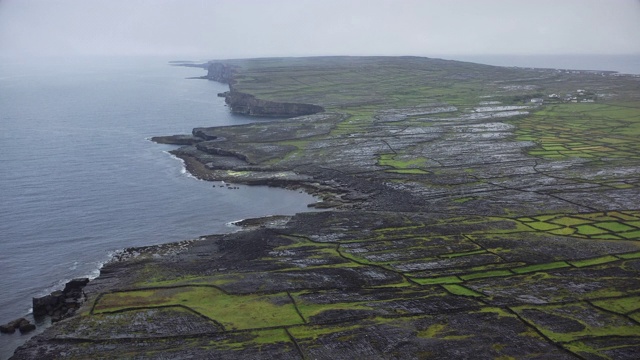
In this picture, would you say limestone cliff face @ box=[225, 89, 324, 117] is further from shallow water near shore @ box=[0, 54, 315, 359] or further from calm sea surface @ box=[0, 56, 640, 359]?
shallow water near shore @ box=[0, 54, 315, 359]

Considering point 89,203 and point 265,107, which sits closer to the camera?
point 89,203

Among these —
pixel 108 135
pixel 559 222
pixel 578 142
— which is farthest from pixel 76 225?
pixel 578 142

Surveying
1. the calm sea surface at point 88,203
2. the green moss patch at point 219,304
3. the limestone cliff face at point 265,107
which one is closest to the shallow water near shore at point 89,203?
the calm sea surface at point 88,203

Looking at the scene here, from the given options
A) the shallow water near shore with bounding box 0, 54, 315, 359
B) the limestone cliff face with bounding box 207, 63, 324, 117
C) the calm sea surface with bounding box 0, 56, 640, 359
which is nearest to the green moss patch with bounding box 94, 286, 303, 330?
the shallow water near shore with bounding box 0, 54, 315, 359

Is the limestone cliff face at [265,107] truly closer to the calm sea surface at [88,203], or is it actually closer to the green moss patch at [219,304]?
the calm sea surface at [88,203]

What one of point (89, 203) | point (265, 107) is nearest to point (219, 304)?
point (89, 203)

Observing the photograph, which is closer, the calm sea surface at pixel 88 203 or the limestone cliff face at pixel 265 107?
the calm sea surface at pixel 88 203

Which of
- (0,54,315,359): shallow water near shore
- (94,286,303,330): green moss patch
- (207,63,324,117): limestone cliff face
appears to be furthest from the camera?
(207,63,324,117): limestone cliff face

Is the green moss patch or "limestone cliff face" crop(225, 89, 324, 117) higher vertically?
"limestone cliff face" crop(225, 89, 324, 117)

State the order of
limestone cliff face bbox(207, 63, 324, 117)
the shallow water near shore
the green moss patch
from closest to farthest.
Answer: the green moss patch < the shallow water near shore < limestone cliff face bbox(207, 63, 324, 117)

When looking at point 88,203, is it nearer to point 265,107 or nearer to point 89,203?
point 89,203

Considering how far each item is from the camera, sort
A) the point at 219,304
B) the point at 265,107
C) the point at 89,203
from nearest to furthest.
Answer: the point at 219,304
the point at 89,203
the point at 265,107
